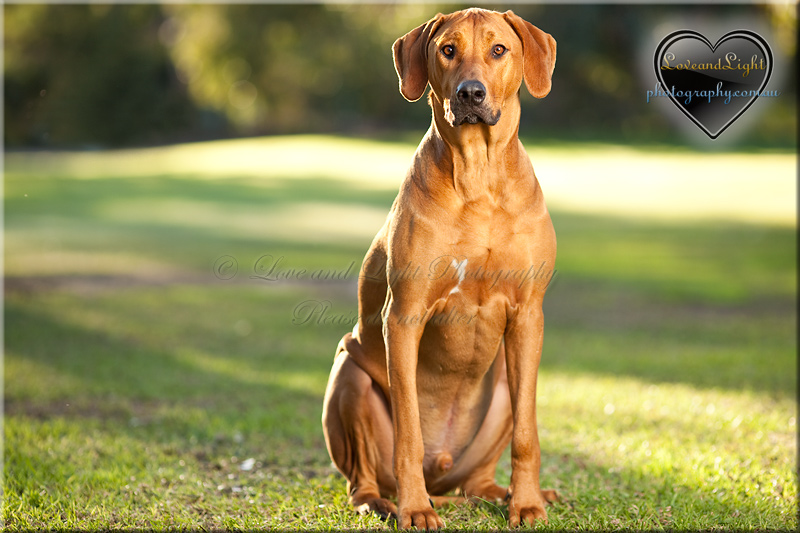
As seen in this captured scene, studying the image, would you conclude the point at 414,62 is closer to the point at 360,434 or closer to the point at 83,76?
the point at 360,434

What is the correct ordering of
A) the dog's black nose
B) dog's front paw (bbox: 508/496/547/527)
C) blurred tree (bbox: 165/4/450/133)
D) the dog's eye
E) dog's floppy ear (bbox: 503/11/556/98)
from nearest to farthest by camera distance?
the dog's black nose
the dog's eye
dog's floppy ear (bbox: 503/11/556/98)
dog's front paw (bbox: 508/496/547/527)
blurred tree (bbox: 165/4/450/133)

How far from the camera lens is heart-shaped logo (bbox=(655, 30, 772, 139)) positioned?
4.55m

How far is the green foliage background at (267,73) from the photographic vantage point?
1120 inches

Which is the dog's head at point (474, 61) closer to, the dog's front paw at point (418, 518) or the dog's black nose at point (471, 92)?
the dog's black nose at point (471, 92)

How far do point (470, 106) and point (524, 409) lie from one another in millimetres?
1379

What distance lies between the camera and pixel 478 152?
3.47 m

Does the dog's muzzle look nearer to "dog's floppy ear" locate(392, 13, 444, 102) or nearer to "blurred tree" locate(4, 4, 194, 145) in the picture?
"dog's floppy ear" locate(392, 13, 444, 102)

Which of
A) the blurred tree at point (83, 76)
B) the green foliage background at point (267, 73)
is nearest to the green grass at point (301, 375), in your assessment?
the blurred tree at point (83, 76)

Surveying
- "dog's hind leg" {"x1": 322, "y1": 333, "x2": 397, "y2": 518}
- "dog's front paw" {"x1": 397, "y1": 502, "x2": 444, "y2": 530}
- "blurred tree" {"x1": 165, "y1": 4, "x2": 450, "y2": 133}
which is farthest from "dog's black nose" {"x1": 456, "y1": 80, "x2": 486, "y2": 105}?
"blurred tree" {"x1": 165, "y1": 4, "x2": 450, "y2": 133}

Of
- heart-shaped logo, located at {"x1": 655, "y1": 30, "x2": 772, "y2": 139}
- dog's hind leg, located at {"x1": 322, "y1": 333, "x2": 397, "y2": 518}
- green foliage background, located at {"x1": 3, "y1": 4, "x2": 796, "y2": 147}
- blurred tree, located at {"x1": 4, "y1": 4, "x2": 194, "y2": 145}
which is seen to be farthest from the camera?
green foliage background, located at {"x1": 3, "y1": 4, "x2": 796, "y2": 147}

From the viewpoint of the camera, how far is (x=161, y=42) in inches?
1374

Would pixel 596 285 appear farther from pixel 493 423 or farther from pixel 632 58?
pixel 632 58

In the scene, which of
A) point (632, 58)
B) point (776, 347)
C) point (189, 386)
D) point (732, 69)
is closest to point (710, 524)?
point (732, 69)

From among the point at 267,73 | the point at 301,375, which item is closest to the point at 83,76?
the point at 267,73
